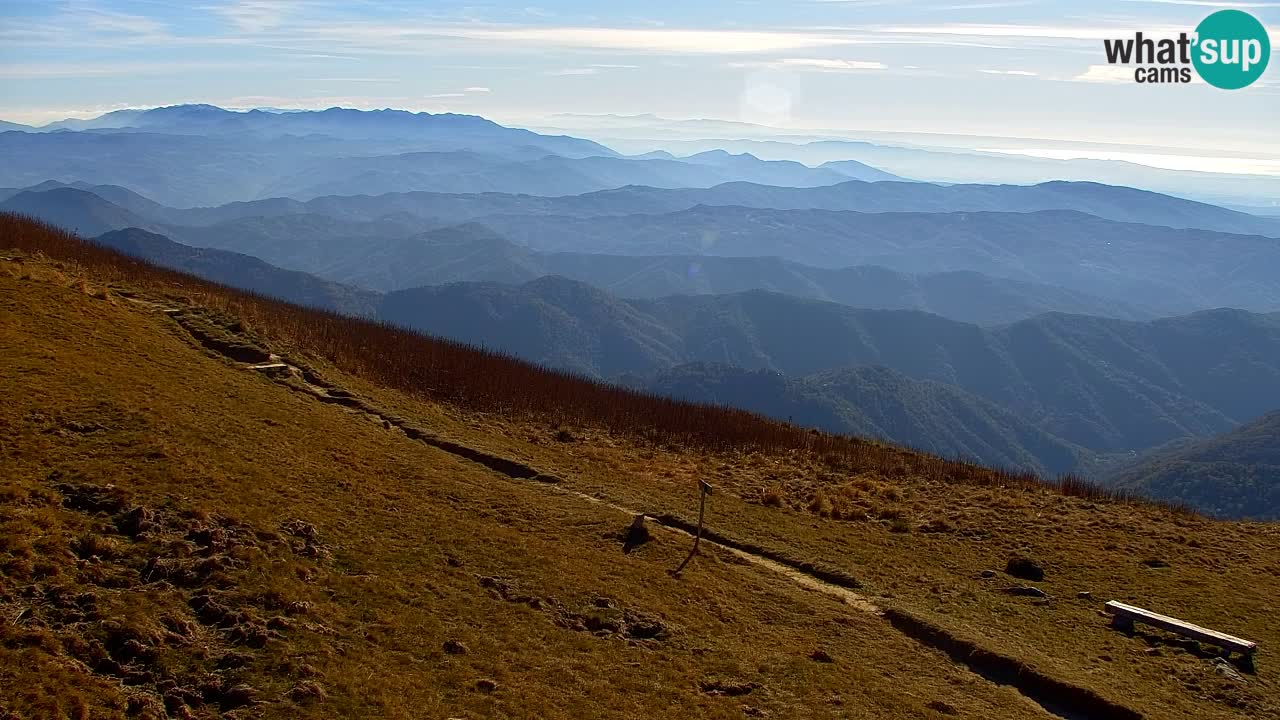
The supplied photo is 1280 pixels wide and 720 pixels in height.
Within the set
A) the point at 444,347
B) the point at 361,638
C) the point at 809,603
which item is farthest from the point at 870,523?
the point at 444,347

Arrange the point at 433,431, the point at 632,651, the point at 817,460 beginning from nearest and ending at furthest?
the point at 632,651 < the point at 433,431 < the point at 817,460

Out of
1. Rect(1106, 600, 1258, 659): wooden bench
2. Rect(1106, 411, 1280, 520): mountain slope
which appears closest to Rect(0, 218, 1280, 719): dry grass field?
Rect(1106, 600, 1258, 659): wooden bench

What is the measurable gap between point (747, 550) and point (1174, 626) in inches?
421

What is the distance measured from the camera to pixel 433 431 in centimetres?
3281

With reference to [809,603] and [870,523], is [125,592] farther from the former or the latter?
[870,523]

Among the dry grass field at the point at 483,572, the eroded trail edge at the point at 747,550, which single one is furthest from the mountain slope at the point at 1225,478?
the eroded trail edge at the point at 747,550

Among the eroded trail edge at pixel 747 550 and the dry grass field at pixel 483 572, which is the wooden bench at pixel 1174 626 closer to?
the dry grass field at pixel 483 572

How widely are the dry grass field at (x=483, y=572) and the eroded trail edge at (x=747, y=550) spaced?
9cm

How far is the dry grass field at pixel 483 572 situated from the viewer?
1307 cm

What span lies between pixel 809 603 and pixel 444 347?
137 feet

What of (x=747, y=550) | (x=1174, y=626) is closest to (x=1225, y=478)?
(x=1174, y=626)

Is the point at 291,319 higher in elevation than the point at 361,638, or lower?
higher

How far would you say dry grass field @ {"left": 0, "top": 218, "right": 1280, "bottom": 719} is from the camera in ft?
42.9

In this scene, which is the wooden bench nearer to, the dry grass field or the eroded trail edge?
the dry grass field
